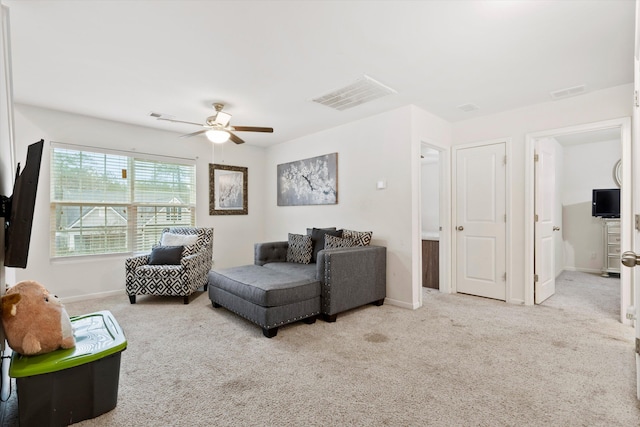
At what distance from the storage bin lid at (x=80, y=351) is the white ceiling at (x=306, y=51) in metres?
1.95

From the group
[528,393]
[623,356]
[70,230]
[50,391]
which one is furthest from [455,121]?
[70,230]

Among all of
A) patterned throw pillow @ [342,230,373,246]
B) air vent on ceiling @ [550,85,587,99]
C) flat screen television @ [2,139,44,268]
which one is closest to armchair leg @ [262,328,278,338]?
patterned throw pillow @ [342,230,373,246]

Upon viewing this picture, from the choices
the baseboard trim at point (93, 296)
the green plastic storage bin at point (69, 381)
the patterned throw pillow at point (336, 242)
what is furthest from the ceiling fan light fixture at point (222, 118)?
the baseboard trim at point (93, 296)

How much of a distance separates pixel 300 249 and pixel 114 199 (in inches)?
100

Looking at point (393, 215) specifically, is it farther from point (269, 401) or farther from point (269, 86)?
point (269, 401)

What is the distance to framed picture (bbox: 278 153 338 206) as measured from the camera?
444 centimetres

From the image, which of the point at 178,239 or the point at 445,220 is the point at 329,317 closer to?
the point at 445,220

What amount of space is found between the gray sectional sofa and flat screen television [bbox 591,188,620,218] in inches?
166

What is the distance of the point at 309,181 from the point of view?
4.81 m

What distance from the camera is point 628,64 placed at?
8.45ft

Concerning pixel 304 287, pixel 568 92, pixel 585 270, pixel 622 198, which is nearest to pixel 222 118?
pixel 304 287

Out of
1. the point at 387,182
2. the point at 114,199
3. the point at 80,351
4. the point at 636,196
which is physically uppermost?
the point at 387,182

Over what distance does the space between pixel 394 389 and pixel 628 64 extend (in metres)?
3.16

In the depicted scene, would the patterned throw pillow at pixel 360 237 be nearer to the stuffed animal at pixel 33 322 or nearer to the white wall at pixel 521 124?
the white wall at pixel 521 124
